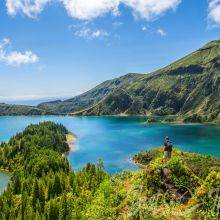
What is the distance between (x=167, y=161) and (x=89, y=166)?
13156 centimetres

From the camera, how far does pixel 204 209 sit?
53.3 meters

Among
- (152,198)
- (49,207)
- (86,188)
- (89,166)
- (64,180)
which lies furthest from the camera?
(89,166)

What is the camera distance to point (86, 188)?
157 meters

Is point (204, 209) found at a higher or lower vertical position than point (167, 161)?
→ lower

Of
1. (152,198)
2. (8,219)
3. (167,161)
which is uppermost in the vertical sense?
(167,161)

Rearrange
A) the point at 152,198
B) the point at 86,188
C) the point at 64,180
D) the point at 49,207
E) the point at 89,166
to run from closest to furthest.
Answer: the point at 152,198 < the point at 49,207 < the point at 86,188 < the point at 64,180 < the point at 89,166

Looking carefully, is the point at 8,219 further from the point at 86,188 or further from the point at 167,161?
the point at 167,161

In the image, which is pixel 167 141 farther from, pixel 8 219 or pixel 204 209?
pixel 8 219

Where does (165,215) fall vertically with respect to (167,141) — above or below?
below

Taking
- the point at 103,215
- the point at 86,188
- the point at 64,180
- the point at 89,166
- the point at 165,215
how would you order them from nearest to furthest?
the point at 165,215 < the point at 103,215 < the point at 86,188 < the point at 64,180 < the point at 89,166

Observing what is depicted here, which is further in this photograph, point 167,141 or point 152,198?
point 167,141

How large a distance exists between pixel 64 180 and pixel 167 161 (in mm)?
114726

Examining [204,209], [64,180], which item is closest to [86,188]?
[64,180]

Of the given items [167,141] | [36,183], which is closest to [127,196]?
[167,141]
